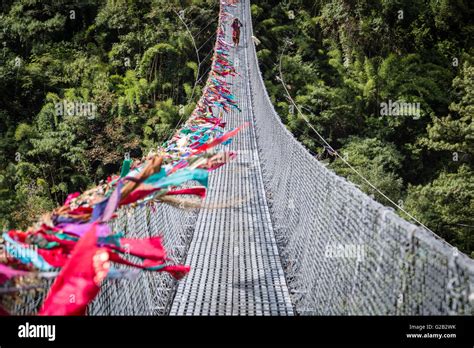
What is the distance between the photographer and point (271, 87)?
1212 cm

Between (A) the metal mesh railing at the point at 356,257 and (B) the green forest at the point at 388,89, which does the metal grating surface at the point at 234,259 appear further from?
(B) the green forest at the point at 388,89

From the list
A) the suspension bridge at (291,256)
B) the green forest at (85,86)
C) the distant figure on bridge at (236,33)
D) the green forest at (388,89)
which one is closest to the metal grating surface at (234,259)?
the suspension bridge at (291,256)

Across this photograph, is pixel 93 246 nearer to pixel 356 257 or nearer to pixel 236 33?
pixel 356 257

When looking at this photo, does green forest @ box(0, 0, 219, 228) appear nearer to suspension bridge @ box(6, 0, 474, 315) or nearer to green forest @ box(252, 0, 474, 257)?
green forest @ box(252, 0, 474, 257)

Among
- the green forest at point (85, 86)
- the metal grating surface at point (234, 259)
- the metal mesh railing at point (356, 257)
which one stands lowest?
the metal grating surface at point (234, 259)

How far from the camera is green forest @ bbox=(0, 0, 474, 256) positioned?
955 centimetres

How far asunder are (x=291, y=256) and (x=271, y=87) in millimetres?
9678

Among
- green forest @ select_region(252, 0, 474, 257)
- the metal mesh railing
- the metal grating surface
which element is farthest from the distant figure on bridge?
the metal mesh railing

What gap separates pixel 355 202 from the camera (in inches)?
65.0

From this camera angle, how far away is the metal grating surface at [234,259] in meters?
2.27

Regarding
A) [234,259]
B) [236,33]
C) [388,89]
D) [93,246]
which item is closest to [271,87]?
[236,33]

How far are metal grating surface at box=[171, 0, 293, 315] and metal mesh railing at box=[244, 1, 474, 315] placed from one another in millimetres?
98

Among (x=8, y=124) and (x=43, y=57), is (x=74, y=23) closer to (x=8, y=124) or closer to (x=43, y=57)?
(x=43, y=57)
